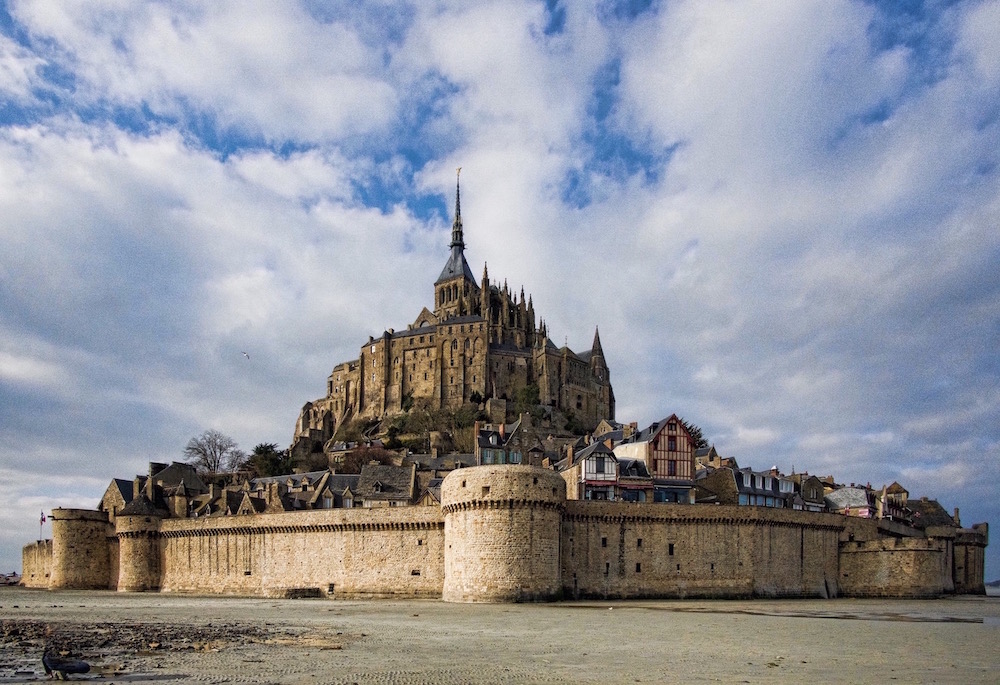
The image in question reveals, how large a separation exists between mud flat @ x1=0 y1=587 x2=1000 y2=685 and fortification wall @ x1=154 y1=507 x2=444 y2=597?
26.3ft

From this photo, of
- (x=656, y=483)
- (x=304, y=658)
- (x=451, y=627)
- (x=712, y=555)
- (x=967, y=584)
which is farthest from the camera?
(x=967, y=584)

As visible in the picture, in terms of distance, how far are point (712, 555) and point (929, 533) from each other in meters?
23.5

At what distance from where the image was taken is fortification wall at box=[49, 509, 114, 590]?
65.7m

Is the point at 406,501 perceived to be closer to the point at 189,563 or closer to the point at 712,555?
the point at 189,563

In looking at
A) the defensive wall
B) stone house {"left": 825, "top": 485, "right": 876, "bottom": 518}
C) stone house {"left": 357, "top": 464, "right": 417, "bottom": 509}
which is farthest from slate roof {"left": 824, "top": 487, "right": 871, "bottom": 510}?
stone house {"left": 357, "top": 464, "right": 417, "bottom": 509}

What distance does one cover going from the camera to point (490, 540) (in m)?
44.7

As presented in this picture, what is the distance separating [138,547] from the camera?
6328cm

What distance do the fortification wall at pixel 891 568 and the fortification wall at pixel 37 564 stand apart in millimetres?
59093

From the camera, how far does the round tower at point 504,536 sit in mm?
44125

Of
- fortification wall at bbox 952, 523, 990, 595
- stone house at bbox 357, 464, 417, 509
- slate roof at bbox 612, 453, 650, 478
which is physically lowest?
fortification wall at bbox 952, 523, 990, 595

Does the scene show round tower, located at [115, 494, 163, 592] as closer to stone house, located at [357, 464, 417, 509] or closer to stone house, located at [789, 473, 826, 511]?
stone house, located at [357, 464, 417, 509]

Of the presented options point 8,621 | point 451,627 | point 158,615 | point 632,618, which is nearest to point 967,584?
point 632,618

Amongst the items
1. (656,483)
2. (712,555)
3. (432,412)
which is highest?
(432,412)

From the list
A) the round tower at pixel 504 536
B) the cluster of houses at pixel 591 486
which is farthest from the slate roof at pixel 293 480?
the round tower at pixel 504 536
